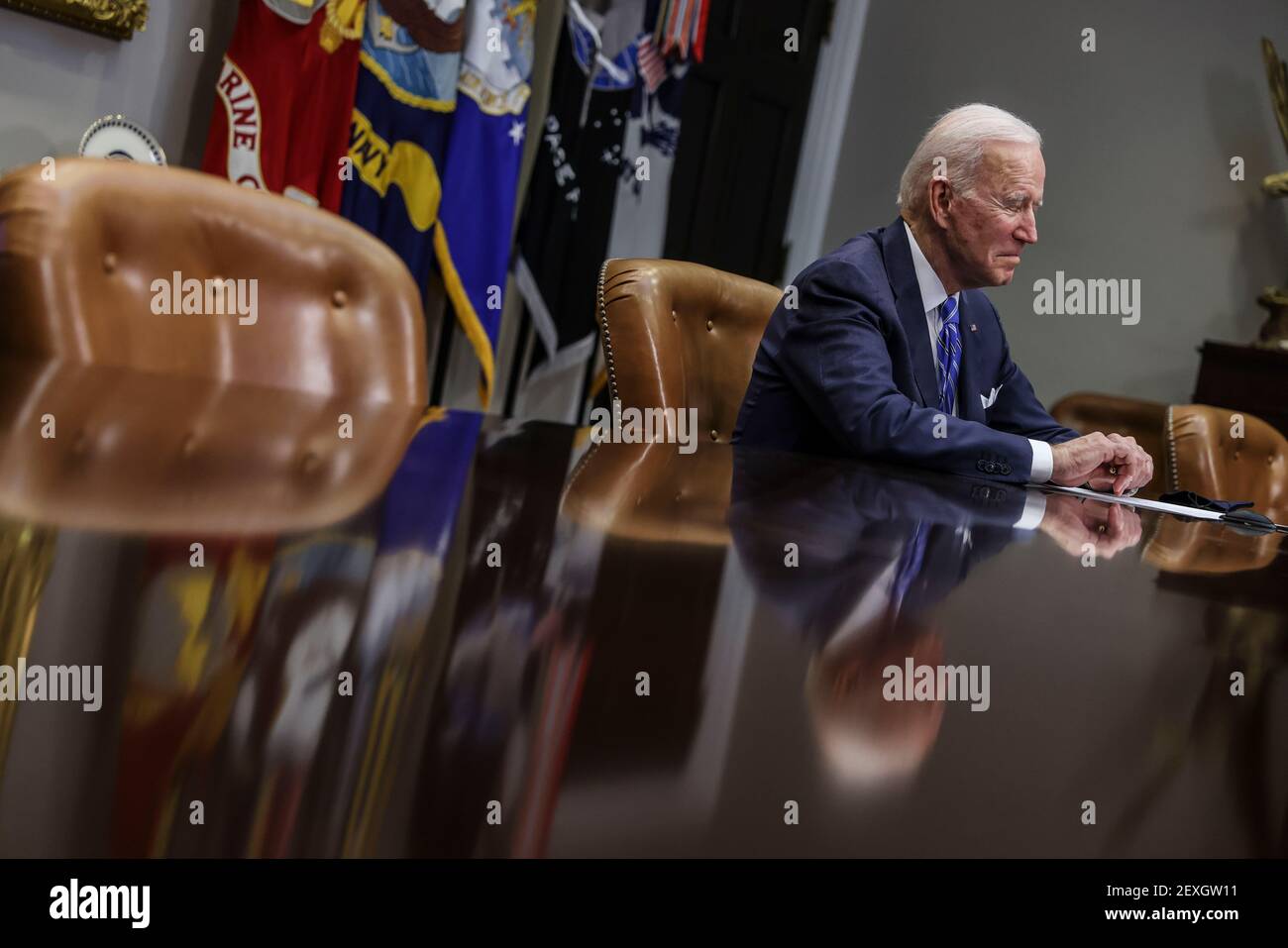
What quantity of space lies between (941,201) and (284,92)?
5.08ft

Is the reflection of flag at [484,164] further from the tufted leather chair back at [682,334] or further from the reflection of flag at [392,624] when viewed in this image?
the reflection of flag at [392,624]

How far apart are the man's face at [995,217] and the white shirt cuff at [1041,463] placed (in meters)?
0.47

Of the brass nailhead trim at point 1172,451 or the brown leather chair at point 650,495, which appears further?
the brass nailhead trim at point 1172,451

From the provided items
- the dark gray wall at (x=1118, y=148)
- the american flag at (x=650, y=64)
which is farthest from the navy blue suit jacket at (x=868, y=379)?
the dark gray wall at (x=1118, y=148)

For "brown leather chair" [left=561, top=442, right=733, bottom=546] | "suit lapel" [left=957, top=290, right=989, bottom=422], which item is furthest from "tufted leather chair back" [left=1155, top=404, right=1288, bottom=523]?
"brown leather chair" [left=561, top=442, right=733, bottom=546]

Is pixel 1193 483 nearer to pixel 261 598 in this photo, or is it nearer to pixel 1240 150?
pixel 1240 150

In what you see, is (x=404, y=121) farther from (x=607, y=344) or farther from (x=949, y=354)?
(x=949, y=354)

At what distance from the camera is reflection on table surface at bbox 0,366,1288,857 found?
0.74ft

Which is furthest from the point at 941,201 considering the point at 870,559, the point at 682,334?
the point at 870,559

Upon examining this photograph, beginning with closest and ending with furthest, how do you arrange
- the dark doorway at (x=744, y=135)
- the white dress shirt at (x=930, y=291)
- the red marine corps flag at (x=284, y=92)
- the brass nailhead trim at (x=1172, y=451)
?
1. the white dress shirt at (x=930, y=291)
2. the red marine corps flag at (x=284, y=92)
3. the brass nailhead trim at (x=1172, y=451)
4. the dark doorway at (x=744, y=135)

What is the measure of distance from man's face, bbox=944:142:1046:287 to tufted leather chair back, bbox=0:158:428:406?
1.08m

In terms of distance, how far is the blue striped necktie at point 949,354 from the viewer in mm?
2092
